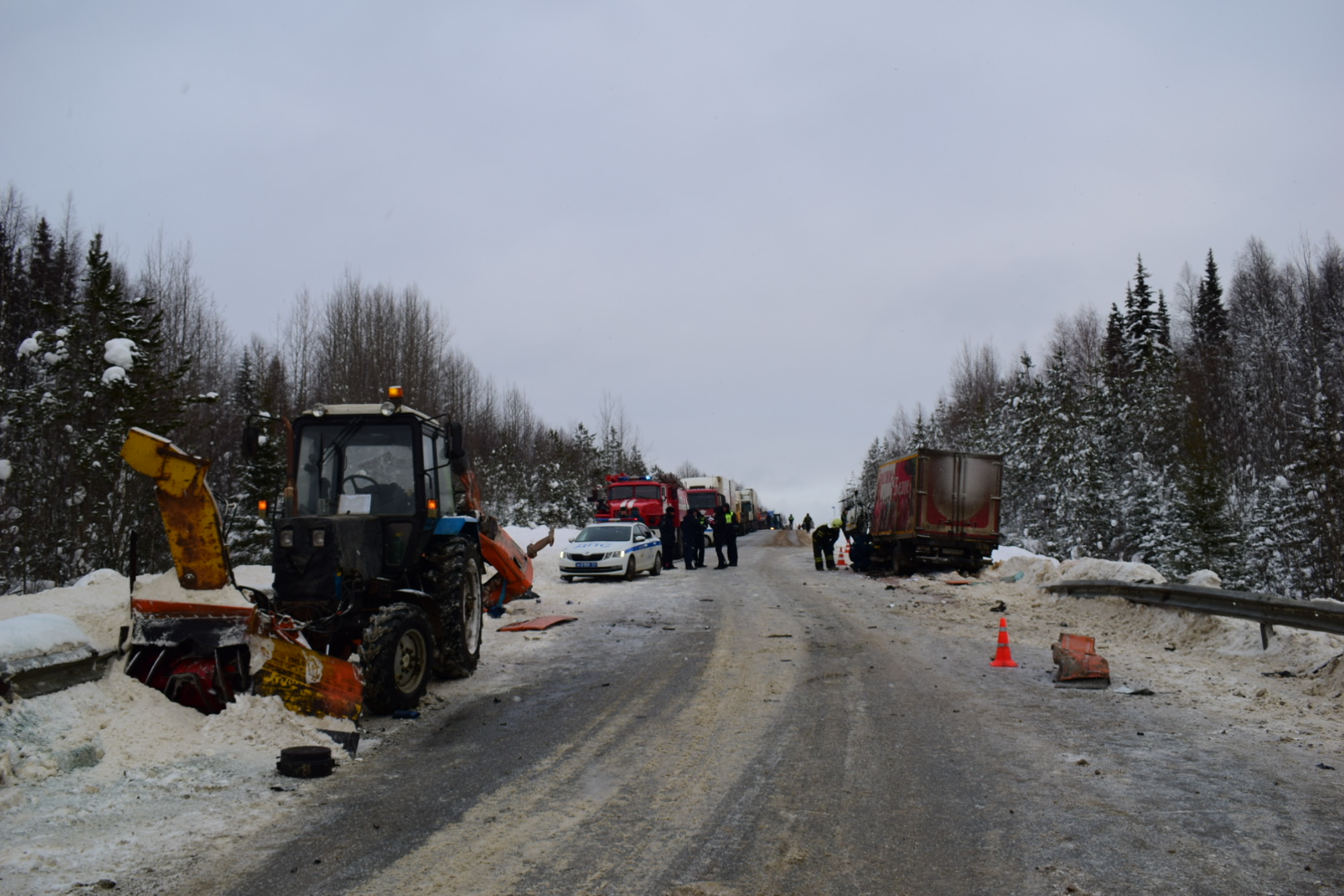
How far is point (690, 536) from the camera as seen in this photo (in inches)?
1088

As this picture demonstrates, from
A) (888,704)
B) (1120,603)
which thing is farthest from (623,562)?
(888,704)

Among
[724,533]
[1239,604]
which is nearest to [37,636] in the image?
[1239,604]

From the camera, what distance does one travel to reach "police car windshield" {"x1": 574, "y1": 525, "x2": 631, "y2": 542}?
23.4 metres

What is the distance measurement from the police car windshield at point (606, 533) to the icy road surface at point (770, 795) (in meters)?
13.2

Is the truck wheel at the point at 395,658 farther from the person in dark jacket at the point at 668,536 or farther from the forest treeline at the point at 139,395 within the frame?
the person in dark jacket at the point at 668,536

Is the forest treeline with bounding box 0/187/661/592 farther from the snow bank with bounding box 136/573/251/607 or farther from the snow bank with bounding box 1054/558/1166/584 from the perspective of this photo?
the snow bank with bounding box 1054/558/1166/584

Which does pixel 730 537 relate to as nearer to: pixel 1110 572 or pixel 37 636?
pixel 1110 572

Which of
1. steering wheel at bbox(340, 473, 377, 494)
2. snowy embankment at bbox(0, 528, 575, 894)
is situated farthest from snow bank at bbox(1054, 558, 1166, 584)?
snowy embankment at bbox(0, 528, 575, 894)

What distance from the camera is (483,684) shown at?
9.39m

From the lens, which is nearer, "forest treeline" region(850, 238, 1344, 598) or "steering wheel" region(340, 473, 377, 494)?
"steering wheel" region(340, 473, 377, 494)

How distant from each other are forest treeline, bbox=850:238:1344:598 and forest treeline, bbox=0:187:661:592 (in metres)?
29.6

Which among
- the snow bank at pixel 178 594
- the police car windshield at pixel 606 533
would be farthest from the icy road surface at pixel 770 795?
the police car windshield at pixel 606 533

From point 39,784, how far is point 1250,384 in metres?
61.6

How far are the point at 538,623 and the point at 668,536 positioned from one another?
14.8 meters
